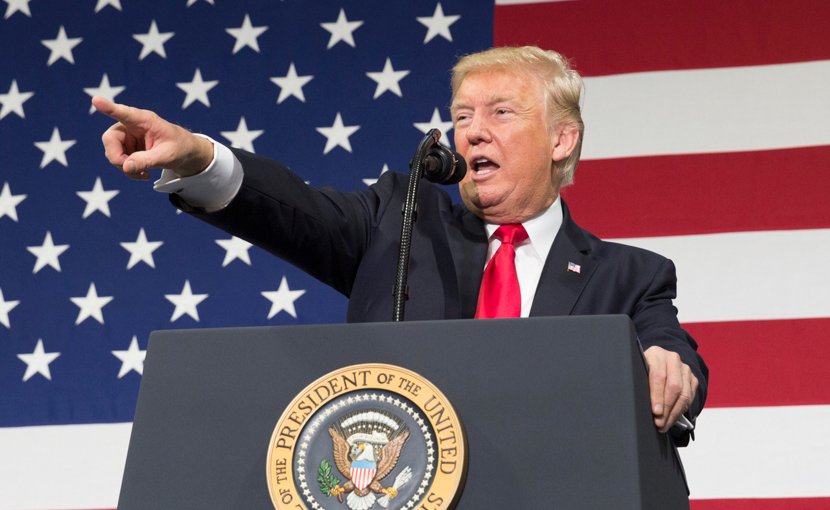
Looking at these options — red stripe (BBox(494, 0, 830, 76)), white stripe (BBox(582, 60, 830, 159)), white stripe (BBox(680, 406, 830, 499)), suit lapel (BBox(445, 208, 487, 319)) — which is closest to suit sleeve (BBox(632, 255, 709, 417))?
suit lapel (BBox(445, 208, 487, 319))

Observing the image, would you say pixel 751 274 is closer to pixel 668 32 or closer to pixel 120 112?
pixel 668 32

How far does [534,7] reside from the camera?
300 cm

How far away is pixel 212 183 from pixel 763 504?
169cm

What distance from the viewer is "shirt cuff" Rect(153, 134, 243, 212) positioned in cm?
128

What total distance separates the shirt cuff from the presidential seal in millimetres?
366

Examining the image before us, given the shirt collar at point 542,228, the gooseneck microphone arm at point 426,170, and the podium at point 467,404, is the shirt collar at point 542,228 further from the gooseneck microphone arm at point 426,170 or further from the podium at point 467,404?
the podium at point 467,404

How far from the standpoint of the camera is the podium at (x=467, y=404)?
3.21 ft

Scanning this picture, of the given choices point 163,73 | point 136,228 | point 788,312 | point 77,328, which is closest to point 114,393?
point 77,328

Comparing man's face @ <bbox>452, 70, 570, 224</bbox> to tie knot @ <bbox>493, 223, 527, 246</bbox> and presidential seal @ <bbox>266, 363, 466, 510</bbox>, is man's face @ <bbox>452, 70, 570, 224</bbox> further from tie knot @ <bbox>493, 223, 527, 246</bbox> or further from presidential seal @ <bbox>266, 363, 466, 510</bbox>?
presidential seal @ <bbox>266, 363, 466, 510</bbox>

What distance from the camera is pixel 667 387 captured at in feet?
3.80

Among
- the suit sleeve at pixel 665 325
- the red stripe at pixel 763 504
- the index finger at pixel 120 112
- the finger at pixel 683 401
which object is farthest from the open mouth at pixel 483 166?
the red stripe at pixel 763 504

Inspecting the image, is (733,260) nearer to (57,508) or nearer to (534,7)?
(534,7)

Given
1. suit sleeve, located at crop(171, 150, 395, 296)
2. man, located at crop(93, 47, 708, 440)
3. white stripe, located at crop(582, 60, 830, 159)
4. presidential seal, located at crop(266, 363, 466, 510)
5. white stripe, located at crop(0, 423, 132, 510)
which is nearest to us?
presidential seal, located at crop(266, 363, 466, 510)

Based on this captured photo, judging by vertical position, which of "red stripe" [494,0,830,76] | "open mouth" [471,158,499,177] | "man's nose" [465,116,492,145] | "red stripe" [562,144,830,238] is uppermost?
"red stripe" [494,0,830,76]
